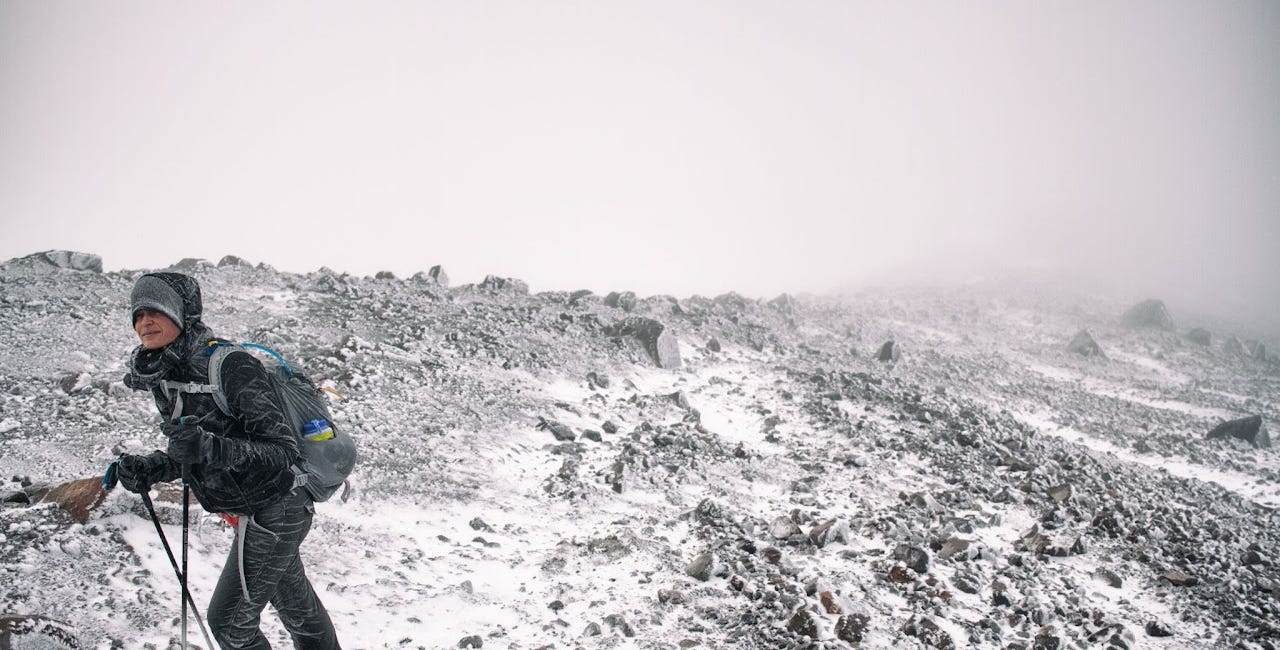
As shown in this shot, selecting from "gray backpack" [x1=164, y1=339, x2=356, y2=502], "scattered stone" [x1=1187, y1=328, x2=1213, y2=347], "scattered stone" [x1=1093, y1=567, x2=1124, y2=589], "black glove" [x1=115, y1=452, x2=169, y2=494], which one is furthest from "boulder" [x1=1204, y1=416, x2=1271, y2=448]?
"black glove" [x1=115, y1=452, x2=169, y2=494]

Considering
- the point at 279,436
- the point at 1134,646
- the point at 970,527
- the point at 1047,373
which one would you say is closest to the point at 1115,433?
the point at 1047,373

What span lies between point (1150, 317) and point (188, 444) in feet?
116

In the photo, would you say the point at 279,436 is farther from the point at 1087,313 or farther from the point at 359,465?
the point at 1087,313

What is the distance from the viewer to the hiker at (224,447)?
2.92m

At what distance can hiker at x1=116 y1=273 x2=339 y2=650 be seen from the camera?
2.92 m

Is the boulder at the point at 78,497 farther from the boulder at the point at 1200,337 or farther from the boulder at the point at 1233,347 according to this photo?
the boulder at the point at 1200,337

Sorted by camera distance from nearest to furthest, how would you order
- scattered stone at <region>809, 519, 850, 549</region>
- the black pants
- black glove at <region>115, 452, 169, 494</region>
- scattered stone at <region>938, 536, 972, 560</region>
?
black glove at <region>115, 452, 169, 494</region>, the black pants, scattered stone at <region>938, 536, 972, 560</region>, scattered stone at <region>809, 519, 850, 549</region>

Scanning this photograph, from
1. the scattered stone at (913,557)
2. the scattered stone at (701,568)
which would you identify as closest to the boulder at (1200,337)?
the scattered stone at (913,557)

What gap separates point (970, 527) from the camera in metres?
7.05

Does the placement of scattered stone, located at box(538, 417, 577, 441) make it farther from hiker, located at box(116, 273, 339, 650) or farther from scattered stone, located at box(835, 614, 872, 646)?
hiker, located at box(116, 273, 339, 650)

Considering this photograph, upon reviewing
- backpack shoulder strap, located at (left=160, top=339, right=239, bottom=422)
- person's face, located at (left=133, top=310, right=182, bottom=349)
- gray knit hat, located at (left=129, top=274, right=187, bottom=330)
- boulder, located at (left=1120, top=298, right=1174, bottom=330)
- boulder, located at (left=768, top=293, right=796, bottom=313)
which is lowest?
boulder, located at (left=1120, top=298, right=1174, bottom=330)

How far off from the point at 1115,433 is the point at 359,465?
15.5m

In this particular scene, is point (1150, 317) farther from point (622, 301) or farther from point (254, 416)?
point (254, 416)

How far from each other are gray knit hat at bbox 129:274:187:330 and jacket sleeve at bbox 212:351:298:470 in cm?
34
